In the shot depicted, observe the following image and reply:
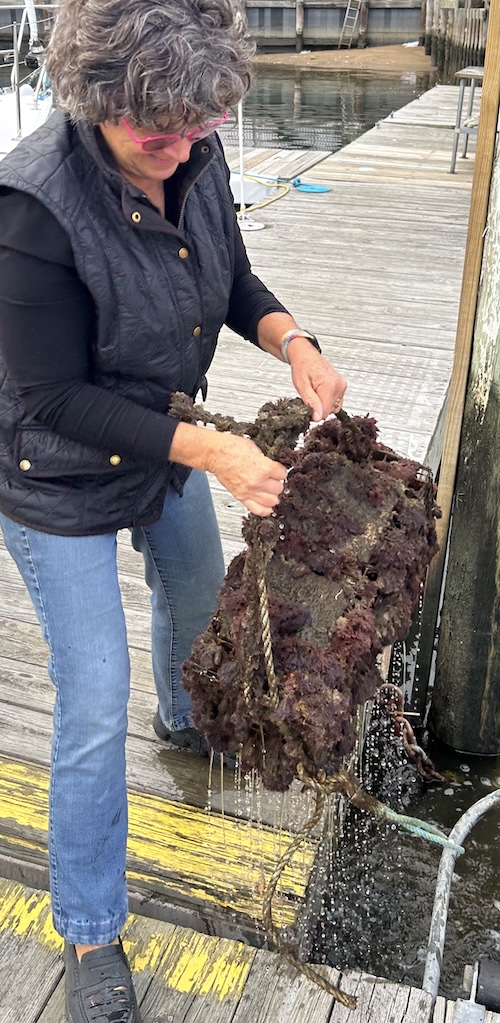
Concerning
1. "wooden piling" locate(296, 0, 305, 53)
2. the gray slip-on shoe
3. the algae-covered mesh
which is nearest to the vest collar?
the algae-covered mesh

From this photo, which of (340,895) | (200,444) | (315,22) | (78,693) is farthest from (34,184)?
(315,22)

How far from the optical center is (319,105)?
21688mm

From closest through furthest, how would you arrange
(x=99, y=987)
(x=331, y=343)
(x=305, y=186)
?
(x=99, y=987), (x=331, y=343), (x=305, y=186)

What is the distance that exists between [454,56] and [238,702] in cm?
2710

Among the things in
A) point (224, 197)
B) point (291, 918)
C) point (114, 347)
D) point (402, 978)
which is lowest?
point (402, 978)

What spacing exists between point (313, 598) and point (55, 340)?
27.9 inches

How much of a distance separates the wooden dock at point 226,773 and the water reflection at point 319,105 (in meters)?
10.1

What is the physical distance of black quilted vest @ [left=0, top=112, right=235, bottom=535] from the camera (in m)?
1.57

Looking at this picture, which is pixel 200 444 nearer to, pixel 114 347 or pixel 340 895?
pixel 114 347

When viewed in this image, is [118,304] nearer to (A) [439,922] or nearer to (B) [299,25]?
(A) [439,922]

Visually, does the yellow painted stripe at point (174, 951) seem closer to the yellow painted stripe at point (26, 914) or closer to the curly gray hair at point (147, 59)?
the yellow painted stripe at point (26, 914)

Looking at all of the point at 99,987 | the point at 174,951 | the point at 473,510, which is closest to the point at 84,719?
the point at 99,987

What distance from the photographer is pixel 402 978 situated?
108 inches

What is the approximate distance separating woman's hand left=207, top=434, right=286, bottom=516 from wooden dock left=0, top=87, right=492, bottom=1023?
3.76 feet
